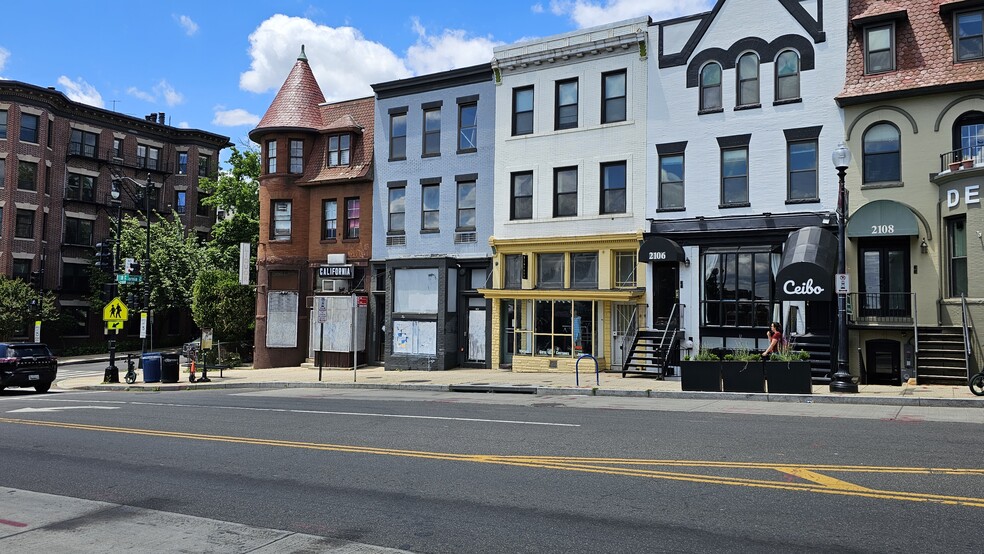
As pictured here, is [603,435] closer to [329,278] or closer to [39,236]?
[329,278]

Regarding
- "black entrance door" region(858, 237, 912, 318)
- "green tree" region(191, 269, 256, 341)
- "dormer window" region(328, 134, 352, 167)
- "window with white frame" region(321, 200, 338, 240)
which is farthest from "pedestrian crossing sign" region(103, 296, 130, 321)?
"black entrance door" region(858, 237, 912, 318)

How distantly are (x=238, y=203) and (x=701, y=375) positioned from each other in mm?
31975

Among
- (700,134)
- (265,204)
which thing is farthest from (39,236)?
(700,134)

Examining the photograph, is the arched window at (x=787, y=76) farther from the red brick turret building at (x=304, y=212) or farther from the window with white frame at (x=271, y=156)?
the window with white frame at (x=271, y=156)

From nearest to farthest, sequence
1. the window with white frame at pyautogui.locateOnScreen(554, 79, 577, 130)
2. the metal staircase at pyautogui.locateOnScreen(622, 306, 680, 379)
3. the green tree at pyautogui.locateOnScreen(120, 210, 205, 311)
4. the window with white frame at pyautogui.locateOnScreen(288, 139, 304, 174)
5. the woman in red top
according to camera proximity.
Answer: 1. the woman in red top
2. the metal staircase at pyautogui.locateOnScreen(622, 306, 680, 379)
3. the window with white frame at pyautogui.locateOnScreen(554, 79, 577, 130)
4. the window with white frame at pyautogui.locateOnScreen(288, 139, 304, 174)
5. the green tree at pyautogui.locateOnScreen(120, 210, 205, 311)

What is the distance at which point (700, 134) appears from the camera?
24438mm

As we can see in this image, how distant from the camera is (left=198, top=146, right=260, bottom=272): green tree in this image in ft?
141

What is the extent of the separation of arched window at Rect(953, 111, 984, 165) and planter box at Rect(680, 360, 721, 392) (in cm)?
928

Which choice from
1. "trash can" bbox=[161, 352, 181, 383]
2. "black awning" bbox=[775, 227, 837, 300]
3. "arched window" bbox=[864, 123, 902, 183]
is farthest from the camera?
"trash can" bbox=[161, 352, 181, 383]

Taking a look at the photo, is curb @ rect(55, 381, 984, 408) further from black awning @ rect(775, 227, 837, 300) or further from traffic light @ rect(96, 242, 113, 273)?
traffic light @ rect(96, 242, 113, 273)

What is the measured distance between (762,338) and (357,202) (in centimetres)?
1720

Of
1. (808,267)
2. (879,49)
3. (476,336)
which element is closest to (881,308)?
(808,267)

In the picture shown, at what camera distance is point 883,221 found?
68.7ft

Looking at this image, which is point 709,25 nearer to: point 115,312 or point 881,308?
point 881,308
